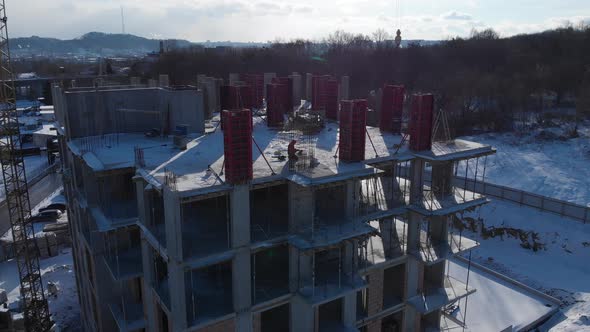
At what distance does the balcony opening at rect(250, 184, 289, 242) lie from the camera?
666 inches

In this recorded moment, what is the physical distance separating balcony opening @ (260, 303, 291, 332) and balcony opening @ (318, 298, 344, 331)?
60.3 inches

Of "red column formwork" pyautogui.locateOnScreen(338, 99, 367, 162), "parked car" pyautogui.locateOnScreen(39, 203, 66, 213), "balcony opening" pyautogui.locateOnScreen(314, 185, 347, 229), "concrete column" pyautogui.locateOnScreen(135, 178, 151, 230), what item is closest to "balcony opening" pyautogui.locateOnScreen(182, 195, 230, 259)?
A: "concrete column" pyautogui.locateOnScreen(135, 178, 151, 230)

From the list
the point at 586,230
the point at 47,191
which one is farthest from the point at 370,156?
the point at 47,191

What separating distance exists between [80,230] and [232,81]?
653 inches

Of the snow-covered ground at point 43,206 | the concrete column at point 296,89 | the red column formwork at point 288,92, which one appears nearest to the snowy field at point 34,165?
the snow-covered ground at point 43,206

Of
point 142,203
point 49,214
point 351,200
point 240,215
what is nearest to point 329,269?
point 351,200

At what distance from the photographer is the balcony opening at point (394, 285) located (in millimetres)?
22000

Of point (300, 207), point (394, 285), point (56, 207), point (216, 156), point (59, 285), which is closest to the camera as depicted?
point (300, 207)

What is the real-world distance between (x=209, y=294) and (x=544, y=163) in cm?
4834

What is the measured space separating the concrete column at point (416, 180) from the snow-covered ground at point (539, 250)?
16.6m

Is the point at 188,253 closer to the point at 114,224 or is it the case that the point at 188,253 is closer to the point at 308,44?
the point at 114,224

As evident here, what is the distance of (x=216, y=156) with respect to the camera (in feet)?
61.7

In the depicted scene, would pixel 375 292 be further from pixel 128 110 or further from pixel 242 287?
pixel 128 110

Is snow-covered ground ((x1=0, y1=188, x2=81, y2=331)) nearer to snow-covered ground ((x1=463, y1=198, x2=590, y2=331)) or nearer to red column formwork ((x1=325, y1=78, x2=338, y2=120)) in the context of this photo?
red column formwork ((x1=325, y1=78, x2=338, y2=120))
